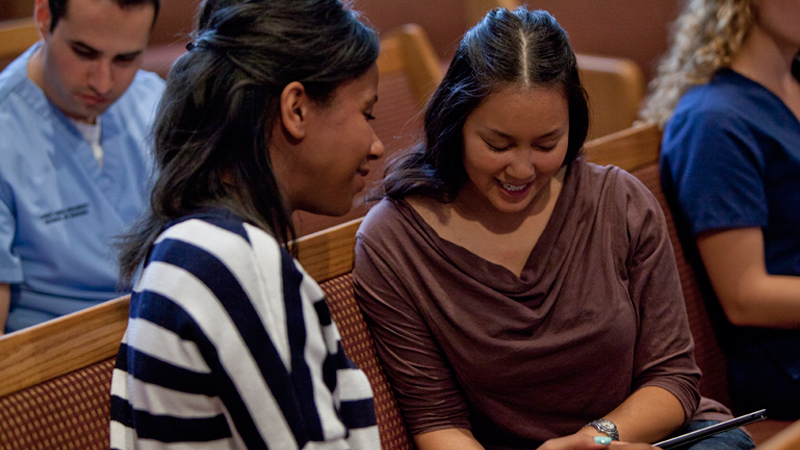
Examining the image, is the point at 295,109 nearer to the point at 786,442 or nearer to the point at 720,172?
the point at 786,442

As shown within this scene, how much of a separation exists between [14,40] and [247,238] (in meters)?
1.73

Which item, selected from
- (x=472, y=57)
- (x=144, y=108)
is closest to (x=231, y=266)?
(x=472, y=57)

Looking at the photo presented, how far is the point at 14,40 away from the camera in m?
2.20

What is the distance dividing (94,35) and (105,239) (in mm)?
418

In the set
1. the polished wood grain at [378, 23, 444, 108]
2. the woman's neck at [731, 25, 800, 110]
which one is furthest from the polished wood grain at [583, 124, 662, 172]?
the polished wood grain at [378, 23, 444, 108]

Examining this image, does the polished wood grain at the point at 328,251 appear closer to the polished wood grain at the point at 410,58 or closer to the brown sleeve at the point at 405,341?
the brown sleeve at the point at 405,341

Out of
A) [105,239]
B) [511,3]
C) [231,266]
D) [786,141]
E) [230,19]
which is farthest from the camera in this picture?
[511,3]

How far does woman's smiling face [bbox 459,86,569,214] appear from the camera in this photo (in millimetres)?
1121

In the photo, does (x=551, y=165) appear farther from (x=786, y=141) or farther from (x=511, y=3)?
(x=511, y=3)

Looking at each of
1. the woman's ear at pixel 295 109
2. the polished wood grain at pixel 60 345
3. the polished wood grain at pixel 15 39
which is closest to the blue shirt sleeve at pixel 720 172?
the woman's ear at pixel 295 109

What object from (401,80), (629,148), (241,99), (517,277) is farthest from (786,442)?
(401,80)

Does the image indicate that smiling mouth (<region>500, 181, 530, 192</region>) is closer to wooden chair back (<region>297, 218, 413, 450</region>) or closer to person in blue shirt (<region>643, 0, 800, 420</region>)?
wooden chair back (<region>297, 218, 413, 450</region>)

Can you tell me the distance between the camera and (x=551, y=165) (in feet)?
3.81

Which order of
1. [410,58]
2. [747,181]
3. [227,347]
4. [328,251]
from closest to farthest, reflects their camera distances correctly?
[227,347]
[328,251]
[747,181]
[410,58]
